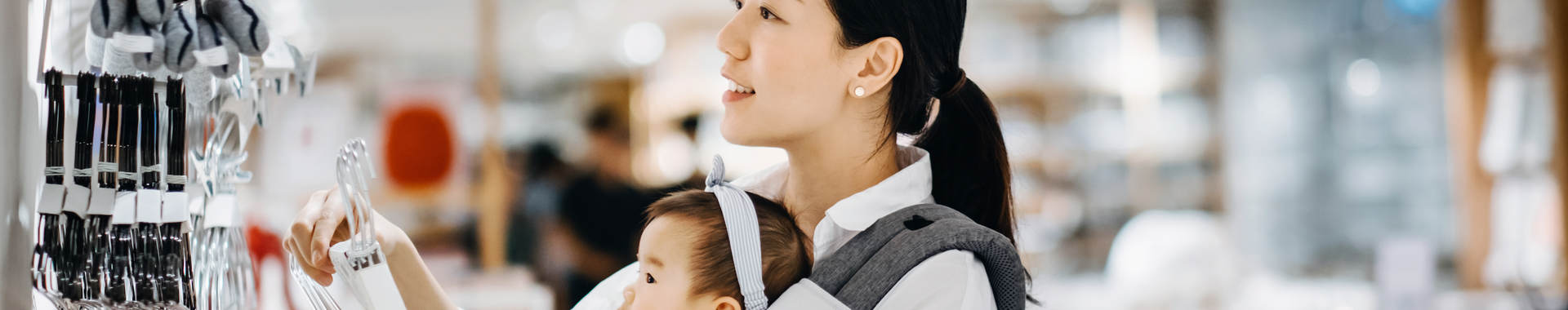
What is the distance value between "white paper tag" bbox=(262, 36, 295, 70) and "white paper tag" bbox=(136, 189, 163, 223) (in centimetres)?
11

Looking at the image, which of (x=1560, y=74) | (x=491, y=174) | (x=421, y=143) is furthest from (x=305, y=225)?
(x=1560, y=74)

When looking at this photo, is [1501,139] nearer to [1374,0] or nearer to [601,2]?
[1374,0]

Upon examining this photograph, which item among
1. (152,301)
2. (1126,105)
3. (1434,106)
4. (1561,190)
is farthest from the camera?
(1126,105)

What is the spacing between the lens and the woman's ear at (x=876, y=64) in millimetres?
751

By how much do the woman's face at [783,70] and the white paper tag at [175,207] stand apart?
36 cm

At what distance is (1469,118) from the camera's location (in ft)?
10.9

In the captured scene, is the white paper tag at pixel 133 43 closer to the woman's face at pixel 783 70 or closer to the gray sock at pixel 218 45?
the gray sock at pixel 218 45

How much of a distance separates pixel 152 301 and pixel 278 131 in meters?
1.74

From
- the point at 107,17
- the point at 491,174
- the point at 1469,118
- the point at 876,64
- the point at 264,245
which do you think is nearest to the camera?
the point at 107,17

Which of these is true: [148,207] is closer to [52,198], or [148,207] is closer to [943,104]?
[52,198]

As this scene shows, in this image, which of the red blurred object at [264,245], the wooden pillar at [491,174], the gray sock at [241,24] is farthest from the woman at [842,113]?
the wooden pillar at [491,174]

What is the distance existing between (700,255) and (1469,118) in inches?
134

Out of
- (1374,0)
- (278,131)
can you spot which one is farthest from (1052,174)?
(278,131)

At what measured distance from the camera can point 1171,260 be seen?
9.14 ft
